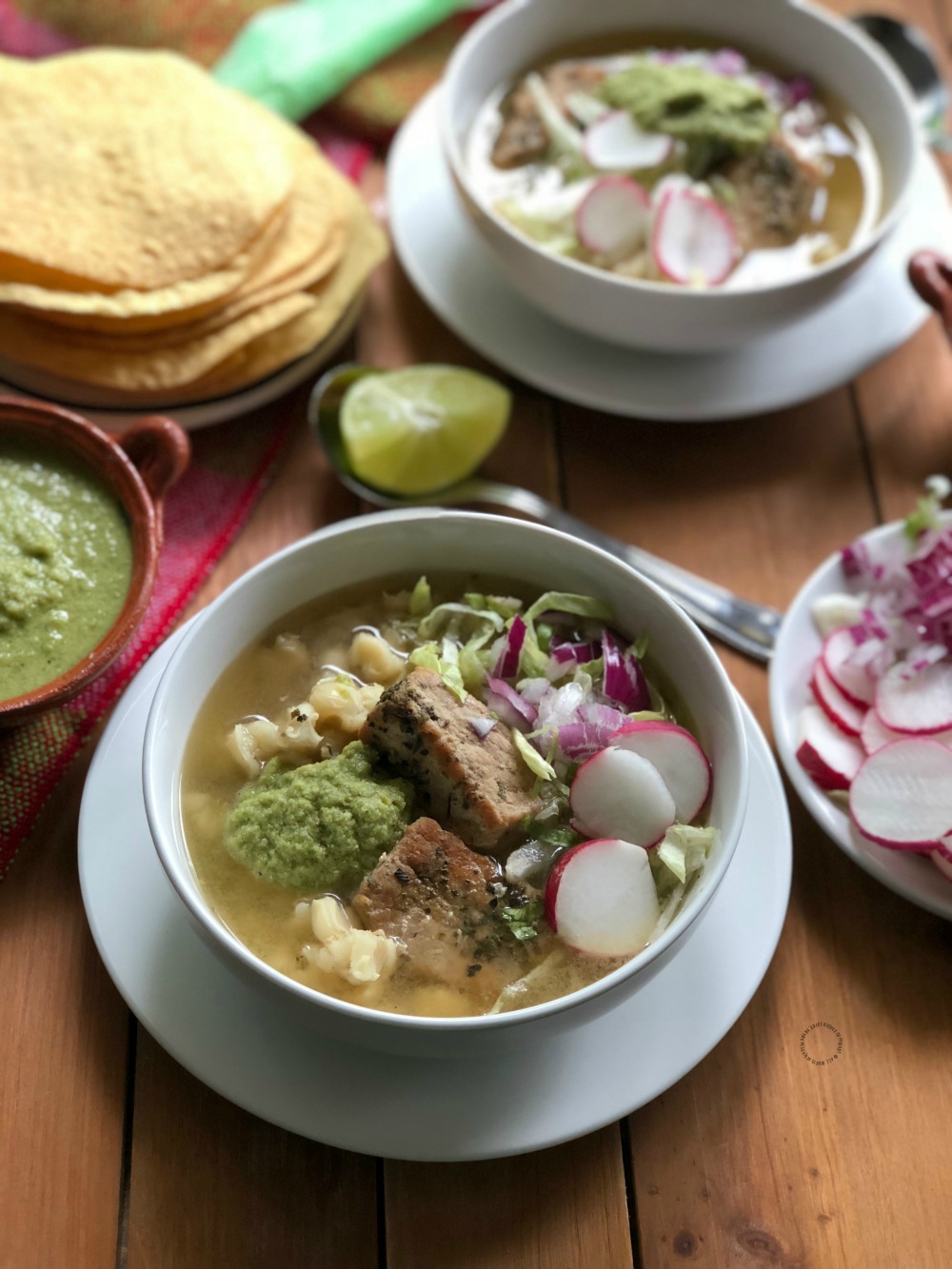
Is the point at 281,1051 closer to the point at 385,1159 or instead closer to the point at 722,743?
the point at 385,1159

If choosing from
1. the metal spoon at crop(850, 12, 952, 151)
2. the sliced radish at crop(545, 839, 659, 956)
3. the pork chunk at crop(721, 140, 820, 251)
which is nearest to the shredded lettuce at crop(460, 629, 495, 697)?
the sliced radish at crop(545, 839, 659, 956)

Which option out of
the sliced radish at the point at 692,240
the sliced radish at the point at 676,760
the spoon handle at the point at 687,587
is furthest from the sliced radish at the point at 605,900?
the sliced radish at the point at 692,240

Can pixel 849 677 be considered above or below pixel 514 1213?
above

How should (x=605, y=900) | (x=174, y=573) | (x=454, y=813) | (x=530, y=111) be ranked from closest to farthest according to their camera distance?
(x=605, y=900), (x=454, y=813), (x=174, y=573), (x=530, y=111)

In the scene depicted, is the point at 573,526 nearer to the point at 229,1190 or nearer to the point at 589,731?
the point at 589,731

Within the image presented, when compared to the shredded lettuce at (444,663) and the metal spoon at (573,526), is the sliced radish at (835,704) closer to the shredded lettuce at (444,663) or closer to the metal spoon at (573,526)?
the metal spoon at (573,526)

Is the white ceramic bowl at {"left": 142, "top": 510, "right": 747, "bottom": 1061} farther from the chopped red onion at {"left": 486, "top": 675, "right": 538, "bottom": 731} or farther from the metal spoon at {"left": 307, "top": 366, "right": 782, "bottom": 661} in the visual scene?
the metal spoon at {"left": 307, "top": 366, "right": 782, "bottom": 661}

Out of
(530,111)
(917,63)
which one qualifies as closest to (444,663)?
(530,111)
